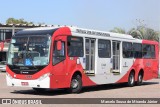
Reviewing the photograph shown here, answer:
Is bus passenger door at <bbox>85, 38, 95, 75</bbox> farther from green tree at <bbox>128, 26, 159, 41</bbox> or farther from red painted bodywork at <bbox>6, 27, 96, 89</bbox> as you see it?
green tree at <bbox>128, 26, 159, 41</bbox>

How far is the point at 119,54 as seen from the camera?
74.8 feet

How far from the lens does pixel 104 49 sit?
21.0 meters

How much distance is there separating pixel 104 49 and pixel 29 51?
5044mm

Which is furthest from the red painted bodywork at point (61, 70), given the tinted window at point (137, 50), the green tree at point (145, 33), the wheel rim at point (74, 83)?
the green tree at point (145, 33)

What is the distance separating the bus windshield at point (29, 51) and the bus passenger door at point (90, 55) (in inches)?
117

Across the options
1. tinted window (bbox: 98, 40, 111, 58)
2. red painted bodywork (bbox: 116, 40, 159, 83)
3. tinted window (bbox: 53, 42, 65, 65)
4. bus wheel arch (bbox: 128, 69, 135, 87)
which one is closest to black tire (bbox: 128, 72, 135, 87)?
bus wheel arch (bbox: 128, 69, 135, 87)

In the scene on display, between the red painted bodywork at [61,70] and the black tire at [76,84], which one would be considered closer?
the red painted bodywork at [61,70]

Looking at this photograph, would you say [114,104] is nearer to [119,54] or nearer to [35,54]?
[35,54]

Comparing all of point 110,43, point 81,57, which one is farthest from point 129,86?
point 81,57

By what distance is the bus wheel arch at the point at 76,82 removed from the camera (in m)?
18.2

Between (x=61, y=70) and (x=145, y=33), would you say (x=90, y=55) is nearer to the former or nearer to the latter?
(x=61, y=70)

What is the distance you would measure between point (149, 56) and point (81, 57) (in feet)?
30.9

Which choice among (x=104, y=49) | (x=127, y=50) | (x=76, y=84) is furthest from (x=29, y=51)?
(x=127, y=50)

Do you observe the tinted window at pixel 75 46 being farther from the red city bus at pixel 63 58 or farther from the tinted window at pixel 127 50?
the tinted window at pixel 127 50
